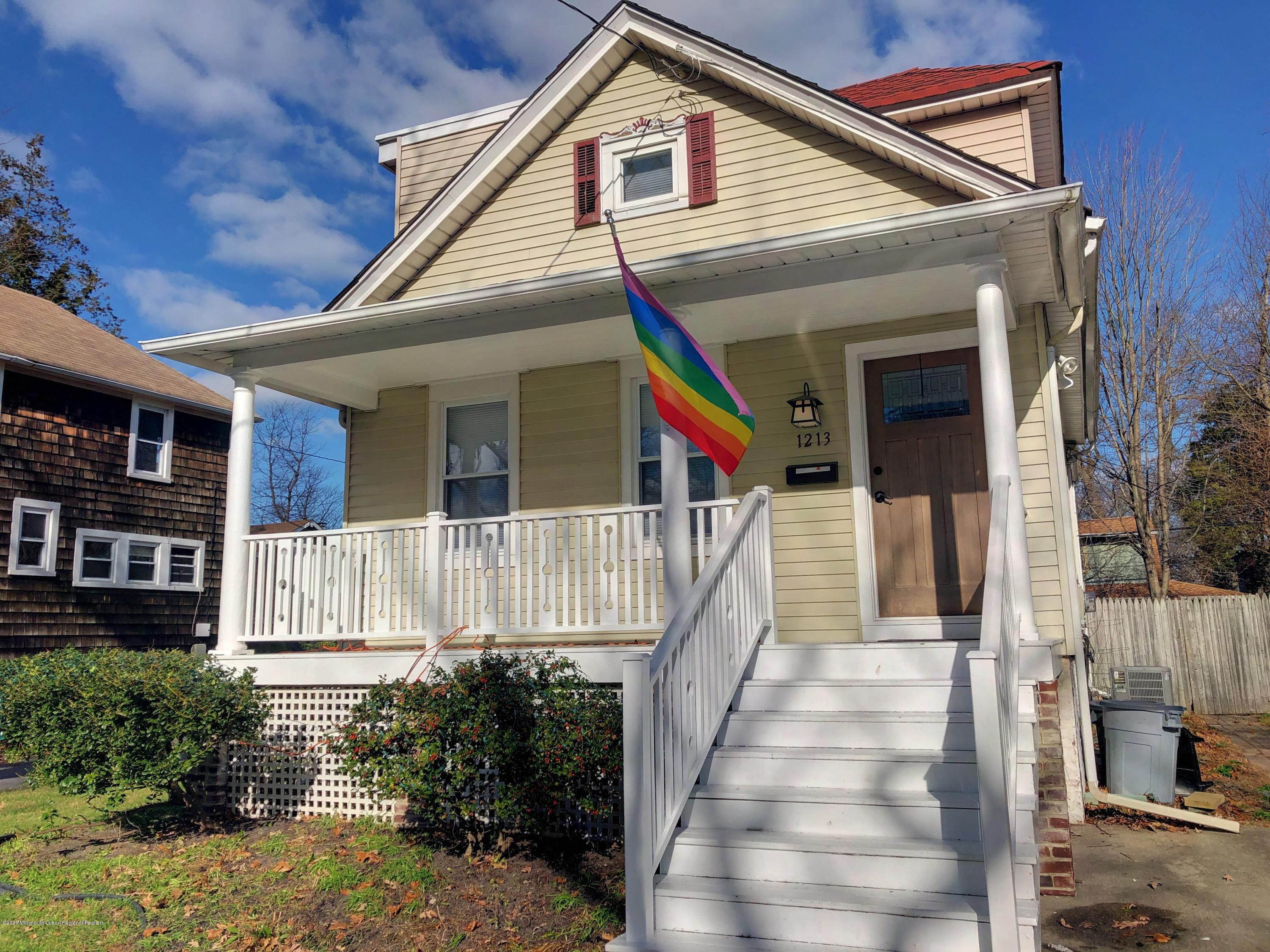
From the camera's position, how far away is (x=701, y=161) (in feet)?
25.3

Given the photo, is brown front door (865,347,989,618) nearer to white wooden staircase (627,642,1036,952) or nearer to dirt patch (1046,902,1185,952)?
white wooden staircase (627,642,1036,952)

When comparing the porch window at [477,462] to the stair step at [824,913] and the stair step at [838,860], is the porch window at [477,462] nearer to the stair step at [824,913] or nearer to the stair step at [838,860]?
the stair step at [838,860]

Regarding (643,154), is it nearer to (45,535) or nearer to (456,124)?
(456,124)

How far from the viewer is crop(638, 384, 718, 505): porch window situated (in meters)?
7.46

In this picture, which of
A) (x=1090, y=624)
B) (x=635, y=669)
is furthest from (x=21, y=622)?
(x=1090, y=624)

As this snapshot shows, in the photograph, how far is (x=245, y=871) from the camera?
514 cm

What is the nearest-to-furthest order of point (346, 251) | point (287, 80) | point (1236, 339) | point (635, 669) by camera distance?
point (635, 669)
point (1236, 339)
point (287, 80)
point (346, 251)

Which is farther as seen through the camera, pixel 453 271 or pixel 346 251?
pixel 346 251

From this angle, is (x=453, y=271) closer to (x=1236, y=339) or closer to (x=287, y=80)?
(x=287, y=80)

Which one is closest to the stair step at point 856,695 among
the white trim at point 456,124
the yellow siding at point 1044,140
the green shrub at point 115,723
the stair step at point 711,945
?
the stair step at point 711,945

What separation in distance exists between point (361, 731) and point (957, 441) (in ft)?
14.8

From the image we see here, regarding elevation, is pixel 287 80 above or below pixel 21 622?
above

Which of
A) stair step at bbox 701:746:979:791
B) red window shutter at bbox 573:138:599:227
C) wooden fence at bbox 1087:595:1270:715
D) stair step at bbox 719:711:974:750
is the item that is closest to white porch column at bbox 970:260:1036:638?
stair step at bbox 719:711:974:750

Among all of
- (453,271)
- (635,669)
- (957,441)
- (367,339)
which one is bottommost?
(635,669)
